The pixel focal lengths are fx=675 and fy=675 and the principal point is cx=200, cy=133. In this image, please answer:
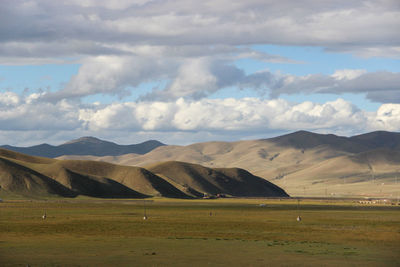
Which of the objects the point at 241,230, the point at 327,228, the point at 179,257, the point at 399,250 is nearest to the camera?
the point at 179,257

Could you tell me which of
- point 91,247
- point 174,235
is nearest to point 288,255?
point 91,247

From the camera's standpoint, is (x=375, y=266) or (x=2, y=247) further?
(x=2, y=247)

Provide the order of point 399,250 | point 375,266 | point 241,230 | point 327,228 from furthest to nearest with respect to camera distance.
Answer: point 327,228 < point 241,230 < point 399,250 < point 375,266

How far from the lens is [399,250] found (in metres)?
58.8

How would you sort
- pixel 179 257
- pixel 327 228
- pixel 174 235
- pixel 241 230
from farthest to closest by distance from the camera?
pixel 327 228, pixel 241 230, pixel 174 235, pixel 179 257

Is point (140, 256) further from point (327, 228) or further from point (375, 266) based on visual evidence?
point (327, 228)

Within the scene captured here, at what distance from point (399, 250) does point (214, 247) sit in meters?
16.2

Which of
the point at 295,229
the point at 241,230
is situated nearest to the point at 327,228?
the point at 295,229

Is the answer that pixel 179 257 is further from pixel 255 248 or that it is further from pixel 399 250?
pixel 399 250

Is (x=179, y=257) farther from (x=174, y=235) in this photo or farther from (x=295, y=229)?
(x=295, y=229)

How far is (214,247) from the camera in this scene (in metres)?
60.3

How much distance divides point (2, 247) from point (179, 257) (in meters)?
17.3

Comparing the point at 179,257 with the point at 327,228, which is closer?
the point at 179,257

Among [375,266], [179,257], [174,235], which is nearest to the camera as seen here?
[375,266]
